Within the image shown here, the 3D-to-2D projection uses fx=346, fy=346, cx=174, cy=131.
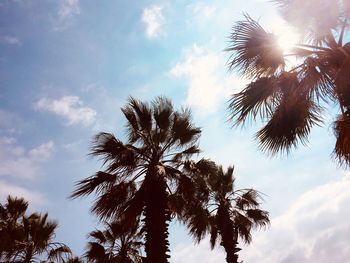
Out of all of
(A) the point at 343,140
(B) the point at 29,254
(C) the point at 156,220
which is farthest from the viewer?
(B) the point at 29,254

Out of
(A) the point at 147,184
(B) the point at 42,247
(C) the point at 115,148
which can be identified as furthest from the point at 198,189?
(B) the point at 42,247

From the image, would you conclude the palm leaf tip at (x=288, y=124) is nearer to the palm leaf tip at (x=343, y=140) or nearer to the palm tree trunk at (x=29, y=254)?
the palm leaf tip at (x=343, y=140)

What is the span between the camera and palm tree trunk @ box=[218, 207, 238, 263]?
1603cm

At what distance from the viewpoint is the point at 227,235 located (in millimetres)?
16516

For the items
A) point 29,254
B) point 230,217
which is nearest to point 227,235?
point 230,217

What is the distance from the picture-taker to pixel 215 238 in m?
17.2

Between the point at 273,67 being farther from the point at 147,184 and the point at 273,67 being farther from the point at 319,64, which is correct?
the point at 147,184

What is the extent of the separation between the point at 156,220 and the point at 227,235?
7.42 m

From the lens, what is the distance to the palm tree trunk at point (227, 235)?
52.6 ft

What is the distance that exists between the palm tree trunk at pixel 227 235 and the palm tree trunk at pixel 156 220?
689cm

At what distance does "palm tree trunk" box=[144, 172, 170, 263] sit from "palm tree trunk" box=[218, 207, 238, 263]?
22.6ft

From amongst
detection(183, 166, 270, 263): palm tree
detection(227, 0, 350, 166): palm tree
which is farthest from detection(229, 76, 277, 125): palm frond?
detection(183, 166, 270, 263): palm tree

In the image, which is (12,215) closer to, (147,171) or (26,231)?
(26,231)

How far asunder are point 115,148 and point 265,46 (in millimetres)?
Result: 6023
